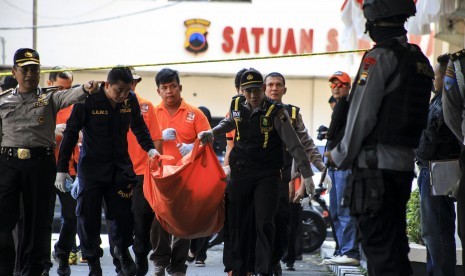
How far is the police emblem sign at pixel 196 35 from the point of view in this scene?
28.3 meters

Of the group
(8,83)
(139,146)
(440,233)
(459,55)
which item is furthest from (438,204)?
(8,83)

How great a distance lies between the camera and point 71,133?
9.46m

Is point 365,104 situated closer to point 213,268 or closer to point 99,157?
point 99,157

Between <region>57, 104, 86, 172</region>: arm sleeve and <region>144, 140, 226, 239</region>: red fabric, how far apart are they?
2.64ft

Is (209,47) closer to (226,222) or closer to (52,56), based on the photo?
(52,56)

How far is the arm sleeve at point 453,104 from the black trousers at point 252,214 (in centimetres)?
264

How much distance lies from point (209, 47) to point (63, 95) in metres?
19.9

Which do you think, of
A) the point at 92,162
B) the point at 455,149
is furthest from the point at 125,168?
the point at 455,149

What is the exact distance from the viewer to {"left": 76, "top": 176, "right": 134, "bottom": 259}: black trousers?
31.0ft

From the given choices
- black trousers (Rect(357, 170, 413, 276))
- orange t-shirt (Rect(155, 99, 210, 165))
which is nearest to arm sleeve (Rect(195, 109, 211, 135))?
orange t-shirt (Rect(155, 99, 210, 165))

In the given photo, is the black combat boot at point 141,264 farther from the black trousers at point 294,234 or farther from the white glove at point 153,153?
the black trousers at point 294,234

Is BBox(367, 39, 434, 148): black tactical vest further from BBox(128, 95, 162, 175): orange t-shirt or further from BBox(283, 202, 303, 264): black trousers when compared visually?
BBox(283, 202, 303, 264): black trousers

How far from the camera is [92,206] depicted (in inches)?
371

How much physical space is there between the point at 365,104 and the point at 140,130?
4.02 metres
